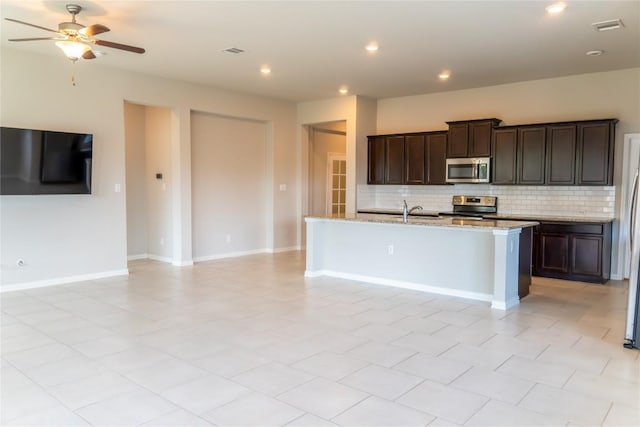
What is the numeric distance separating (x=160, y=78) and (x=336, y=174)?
456 cm

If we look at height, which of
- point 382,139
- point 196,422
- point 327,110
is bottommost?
point 196,422

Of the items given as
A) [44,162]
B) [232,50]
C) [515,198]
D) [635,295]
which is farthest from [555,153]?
[44,162]

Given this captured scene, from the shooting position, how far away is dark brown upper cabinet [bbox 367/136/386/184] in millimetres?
8531

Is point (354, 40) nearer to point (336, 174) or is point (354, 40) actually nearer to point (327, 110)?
point (327, 110)

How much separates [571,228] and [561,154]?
1.09 metres

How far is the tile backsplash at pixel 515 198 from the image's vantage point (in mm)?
6664

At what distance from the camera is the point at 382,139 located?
851 centimetres

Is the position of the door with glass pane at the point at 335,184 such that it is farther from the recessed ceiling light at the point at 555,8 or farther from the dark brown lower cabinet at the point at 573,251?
the recessed ceiling light at the point at 555,8

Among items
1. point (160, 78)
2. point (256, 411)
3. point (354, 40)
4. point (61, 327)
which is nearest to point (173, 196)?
point (160, 78)

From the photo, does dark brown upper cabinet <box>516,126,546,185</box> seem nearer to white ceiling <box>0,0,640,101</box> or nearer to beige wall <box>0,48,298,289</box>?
white ceiling <box>0,0,640,101</box>

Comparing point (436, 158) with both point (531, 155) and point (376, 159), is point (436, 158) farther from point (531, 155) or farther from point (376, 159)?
point (531, 155)

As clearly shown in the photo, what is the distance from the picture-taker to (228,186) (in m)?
8.38

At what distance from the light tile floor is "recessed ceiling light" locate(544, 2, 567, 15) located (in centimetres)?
294

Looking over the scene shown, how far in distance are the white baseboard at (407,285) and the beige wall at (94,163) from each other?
2.44 meters
